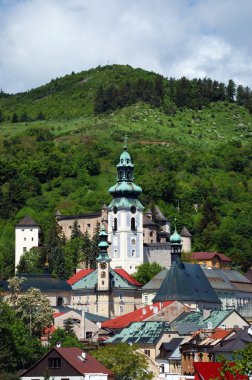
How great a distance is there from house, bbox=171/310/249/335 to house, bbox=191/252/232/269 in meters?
41.6

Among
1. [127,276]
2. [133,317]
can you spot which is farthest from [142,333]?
[127,276]

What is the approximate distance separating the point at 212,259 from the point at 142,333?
50637 millimetres

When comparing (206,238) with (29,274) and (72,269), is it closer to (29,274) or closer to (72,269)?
(72,269)

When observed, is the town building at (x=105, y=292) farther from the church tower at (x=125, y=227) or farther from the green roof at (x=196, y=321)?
the green roof at (x=196, y=321)

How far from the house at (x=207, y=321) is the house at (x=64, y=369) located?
2119 cm

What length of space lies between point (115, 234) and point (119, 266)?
3.90 metres

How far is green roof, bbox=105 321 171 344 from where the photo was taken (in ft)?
359

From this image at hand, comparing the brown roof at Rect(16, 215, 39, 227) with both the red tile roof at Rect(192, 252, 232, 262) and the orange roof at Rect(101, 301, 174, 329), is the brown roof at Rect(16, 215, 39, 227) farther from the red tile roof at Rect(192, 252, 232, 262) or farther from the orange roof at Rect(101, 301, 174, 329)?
the orange roof at Rect(101, 301, 174, 329)

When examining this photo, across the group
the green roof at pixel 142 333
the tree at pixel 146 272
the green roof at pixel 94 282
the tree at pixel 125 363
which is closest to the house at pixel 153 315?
the green roof at pixel 142 333

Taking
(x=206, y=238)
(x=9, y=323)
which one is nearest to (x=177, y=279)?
(x=9, y=323)

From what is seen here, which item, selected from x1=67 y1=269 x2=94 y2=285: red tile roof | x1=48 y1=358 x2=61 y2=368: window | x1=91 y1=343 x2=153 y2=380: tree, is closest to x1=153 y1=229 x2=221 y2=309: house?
x1=67 y1=269 x2=94 y2=285: red tile roof

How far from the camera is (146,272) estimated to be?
488ft

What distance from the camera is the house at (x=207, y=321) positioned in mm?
111250

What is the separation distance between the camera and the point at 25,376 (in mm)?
88750
